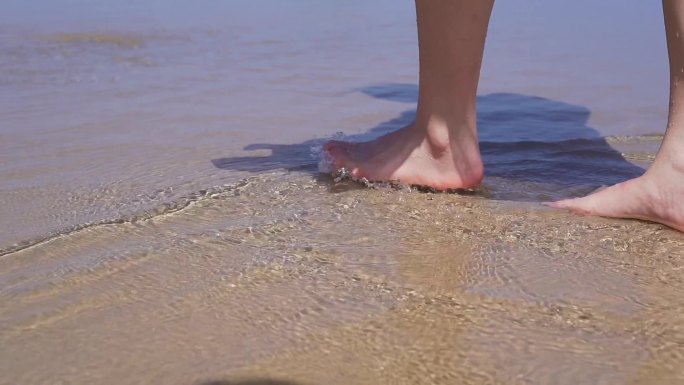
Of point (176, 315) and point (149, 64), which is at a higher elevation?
point (149, 64)

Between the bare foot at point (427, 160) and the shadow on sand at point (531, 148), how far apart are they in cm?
20

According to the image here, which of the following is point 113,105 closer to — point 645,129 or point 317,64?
point 317,64

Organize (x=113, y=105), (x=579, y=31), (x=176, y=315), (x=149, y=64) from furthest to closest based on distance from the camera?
(x=579, y=31) < (x=149, y=64) < (x=113, y=105) < (x=176, y=315)

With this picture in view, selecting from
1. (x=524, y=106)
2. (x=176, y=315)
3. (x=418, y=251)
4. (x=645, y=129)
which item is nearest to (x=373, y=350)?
(x=176, y=315)

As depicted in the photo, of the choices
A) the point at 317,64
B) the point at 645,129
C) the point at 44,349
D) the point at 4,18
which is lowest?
the point at 44,349

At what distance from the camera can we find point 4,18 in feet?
20.9

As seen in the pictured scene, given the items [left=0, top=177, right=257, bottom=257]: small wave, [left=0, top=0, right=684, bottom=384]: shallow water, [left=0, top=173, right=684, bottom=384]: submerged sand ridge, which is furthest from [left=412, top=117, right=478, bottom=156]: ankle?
[left=0, top=177, right=257, bottom=257]: small wave

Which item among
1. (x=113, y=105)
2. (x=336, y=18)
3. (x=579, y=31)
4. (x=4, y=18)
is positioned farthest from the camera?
(x=336, y=18)

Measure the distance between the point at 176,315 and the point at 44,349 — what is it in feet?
0.70

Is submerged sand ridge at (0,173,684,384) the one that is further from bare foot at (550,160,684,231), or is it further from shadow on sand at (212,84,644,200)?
shadow on sand at (212,84,644,200)

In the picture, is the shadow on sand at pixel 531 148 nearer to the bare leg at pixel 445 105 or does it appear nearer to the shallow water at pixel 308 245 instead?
the shallow water at pixel 308 245

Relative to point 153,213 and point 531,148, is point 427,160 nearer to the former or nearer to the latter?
point 531,148

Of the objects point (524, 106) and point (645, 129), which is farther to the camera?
point (524, 106)

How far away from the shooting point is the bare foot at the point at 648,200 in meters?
1.68
